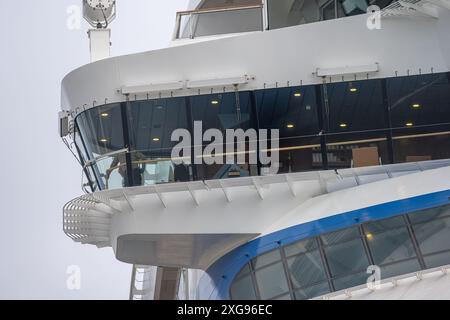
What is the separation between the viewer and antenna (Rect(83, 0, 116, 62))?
20.7 m

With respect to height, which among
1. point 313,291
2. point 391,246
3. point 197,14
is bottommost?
point 313,291

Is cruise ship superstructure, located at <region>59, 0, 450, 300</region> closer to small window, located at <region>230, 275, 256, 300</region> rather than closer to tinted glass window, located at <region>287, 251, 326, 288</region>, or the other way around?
small window, located at <region>230, 275, 256, 300</region>

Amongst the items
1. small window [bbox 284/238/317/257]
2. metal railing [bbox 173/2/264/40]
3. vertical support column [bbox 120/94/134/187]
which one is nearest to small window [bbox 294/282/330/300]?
small window [bbox 284/238/317/257]

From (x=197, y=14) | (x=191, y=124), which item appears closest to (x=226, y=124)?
(x=191, y=124)

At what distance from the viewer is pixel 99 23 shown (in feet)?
69.4

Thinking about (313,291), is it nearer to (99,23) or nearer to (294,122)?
(294,122)

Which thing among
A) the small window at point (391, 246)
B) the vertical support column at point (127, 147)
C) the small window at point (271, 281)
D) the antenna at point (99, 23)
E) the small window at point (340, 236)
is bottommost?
the small window at point (271, 281)

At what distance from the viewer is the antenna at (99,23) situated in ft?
67.8

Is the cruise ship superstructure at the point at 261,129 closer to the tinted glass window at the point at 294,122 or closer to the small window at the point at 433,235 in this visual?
the tinted glass window at the point at 294,122

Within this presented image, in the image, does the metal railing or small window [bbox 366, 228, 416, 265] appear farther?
the metal railing

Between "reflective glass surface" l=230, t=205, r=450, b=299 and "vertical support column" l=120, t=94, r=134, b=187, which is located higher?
"vertical support column" l=120, t=94, r=134, b=187

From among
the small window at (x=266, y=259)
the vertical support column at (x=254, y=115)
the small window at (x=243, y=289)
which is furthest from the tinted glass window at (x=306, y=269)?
the vertical support column at (x=254, y=115)

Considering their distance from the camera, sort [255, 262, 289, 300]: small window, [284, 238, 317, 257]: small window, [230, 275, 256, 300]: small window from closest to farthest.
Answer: [284, 238, 317, 257]: small window
[255, 262, 289, 300]: small window
[230, 275, 256, 300]: small window
